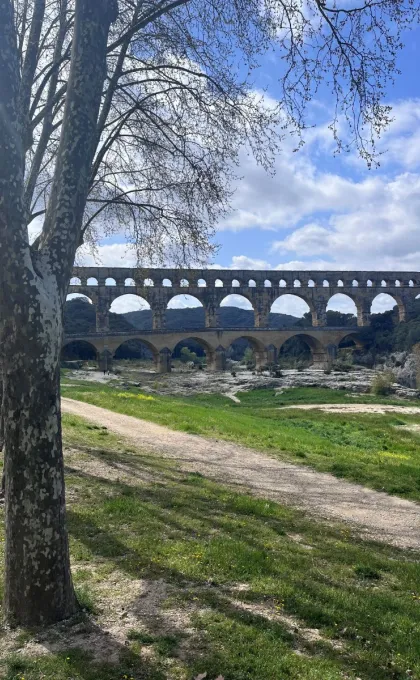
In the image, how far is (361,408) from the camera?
25.9m

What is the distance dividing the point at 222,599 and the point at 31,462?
1.80 metres

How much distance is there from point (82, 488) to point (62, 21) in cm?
611

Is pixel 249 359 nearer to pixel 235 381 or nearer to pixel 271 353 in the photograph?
pixel 271 353

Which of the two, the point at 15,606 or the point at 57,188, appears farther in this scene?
the point at 57,188

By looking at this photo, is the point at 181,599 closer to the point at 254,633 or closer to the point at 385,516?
the point at 254,633

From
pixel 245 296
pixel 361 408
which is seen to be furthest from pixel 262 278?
pixel 361 408

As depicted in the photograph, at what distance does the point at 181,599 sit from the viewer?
4078 mm

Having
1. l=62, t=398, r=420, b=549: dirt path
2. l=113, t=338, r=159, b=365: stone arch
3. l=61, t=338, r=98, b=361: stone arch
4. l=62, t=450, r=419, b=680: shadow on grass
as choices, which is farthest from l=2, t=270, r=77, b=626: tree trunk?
l=113, t=338, r=159, b=365: stone arch

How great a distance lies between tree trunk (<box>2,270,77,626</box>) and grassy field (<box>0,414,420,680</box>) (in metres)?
0.25

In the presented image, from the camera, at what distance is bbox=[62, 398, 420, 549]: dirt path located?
6793 mm

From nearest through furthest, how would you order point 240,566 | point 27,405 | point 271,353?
point 27,405
point 240,566
point 271,353

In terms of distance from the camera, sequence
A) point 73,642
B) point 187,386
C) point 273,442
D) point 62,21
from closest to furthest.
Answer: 1. point 73,642
2. point 62,21
3. point 273,442
4. point 187,386

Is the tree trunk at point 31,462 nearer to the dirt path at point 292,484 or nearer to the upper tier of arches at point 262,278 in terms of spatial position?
the dirt path at point 292,484

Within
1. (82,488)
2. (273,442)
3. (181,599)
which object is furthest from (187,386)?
(181,599)
